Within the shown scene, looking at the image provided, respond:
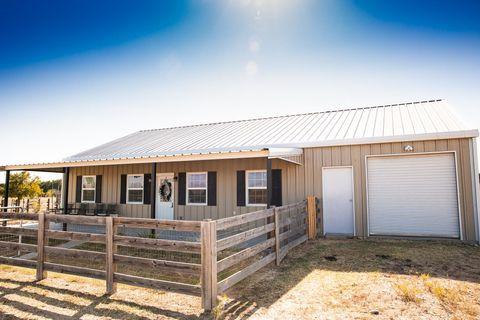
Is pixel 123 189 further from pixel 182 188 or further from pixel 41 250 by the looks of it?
pixel 41 250

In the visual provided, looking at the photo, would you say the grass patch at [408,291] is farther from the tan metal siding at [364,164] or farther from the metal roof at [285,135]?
the tan metal siding at [364,164]

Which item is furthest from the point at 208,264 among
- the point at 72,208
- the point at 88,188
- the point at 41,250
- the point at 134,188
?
the point at 88,188

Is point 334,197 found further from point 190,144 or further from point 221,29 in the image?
point 221,29

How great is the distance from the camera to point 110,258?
4887 millimetres

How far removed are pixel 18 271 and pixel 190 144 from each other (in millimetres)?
7538

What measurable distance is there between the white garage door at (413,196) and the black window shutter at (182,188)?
6543mm

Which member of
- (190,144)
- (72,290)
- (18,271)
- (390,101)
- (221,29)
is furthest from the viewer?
(390,101)

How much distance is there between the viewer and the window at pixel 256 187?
10.8 m

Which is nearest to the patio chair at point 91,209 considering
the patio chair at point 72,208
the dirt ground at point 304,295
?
the patio chair at point 72,208

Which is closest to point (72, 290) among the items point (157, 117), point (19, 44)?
point (19, 44)

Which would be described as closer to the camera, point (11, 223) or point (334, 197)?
point (334, 197)

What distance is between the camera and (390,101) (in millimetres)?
13945

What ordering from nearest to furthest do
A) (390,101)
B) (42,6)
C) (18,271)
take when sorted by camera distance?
1. (18,271)
2. (42,6)
3. (390,101)

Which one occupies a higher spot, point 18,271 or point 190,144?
point 190,144
